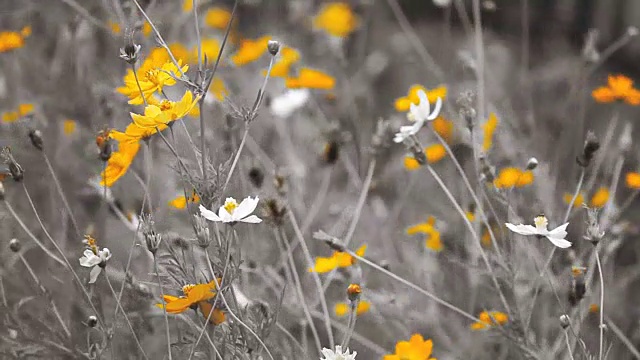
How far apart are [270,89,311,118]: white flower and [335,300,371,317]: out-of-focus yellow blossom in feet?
2.03

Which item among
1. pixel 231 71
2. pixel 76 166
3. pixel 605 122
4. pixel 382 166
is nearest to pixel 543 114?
pixel 605 122

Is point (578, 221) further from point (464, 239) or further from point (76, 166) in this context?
point (76, 166)

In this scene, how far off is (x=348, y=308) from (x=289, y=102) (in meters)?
0.75

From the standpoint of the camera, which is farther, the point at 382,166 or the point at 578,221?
the point at 382,166

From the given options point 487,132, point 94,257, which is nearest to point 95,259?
point 94,257

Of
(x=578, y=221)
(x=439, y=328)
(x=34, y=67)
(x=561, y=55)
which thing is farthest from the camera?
(x=561, y=55)

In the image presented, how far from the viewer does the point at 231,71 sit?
221cm

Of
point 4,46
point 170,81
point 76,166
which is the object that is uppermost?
point 170,81

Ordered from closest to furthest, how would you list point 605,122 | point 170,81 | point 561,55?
point 170,81 < point 605,122 < point 561,55

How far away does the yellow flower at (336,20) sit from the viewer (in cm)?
284

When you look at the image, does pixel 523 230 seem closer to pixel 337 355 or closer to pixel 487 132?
pixel 337 355

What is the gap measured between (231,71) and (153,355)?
0.96 meters

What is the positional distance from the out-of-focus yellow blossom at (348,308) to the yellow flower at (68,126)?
758 mm

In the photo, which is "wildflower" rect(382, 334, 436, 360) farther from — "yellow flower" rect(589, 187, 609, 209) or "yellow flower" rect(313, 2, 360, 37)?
"yellow flower" rect(313, 2, 360, 37)
